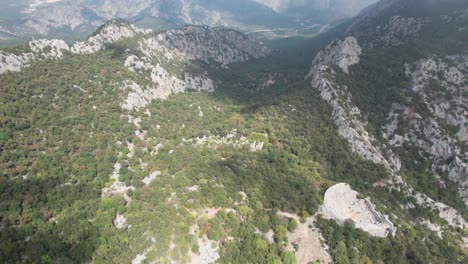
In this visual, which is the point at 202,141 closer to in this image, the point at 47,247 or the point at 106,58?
the point at 47,247

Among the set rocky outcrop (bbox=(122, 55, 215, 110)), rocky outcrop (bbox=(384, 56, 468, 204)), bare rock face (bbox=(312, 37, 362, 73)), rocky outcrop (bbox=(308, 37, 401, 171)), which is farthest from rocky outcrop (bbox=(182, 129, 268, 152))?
bare rock face (bbox=(312, 37, 362, 73))

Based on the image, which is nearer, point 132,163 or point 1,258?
point 1,258

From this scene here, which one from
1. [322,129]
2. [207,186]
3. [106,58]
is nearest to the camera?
[207,186]

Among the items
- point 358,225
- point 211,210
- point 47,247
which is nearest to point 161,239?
point 211,210

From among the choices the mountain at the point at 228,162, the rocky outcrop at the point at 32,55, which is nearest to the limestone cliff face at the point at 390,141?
the mountain at the point at 228,162

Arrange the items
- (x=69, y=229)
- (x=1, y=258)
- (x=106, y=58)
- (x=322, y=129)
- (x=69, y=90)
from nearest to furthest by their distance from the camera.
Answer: (x=1, y=258), (x=69, y=229), (x=69, y=90), (x=322, y=129), (x=106, y=58)

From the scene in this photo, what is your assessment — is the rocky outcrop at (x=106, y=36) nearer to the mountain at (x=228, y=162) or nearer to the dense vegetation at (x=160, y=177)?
the mountain at (x=228, y=162)

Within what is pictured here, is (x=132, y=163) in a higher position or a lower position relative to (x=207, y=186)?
lower
